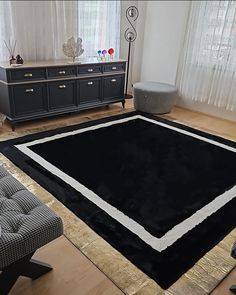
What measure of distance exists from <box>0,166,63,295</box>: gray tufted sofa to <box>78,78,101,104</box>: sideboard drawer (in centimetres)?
258

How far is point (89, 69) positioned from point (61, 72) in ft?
1.50

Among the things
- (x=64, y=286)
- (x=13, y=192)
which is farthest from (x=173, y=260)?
(x=13, y=192)

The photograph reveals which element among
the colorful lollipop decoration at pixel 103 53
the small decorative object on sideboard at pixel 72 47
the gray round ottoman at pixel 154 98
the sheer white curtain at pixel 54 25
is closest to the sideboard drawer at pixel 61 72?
the small decorative object on sideboard at pixel 72 47

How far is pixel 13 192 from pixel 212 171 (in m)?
1.94

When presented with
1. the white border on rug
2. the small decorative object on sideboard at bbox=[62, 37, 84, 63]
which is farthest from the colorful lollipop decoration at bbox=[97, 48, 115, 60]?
the white border on rug

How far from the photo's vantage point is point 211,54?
4125mm

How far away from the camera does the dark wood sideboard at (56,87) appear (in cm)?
326

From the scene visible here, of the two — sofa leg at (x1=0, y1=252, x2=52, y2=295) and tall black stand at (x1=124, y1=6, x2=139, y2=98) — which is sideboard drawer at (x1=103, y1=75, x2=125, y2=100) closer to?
tall black stand at (x1=124, y1=6, x2=139, y2=98)

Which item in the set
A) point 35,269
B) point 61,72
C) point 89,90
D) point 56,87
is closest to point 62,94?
point 56,87

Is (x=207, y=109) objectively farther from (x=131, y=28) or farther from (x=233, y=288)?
(x=233, y=288)

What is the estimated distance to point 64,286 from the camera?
4.89 ft

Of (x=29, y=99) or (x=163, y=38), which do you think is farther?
(x=163, y=38)

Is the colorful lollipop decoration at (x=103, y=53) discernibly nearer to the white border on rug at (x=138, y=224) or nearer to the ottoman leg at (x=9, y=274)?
the white border on rug at (x=138, y=224)

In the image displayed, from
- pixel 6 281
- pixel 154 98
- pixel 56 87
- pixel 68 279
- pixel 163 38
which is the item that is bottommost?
pixel 68 279
